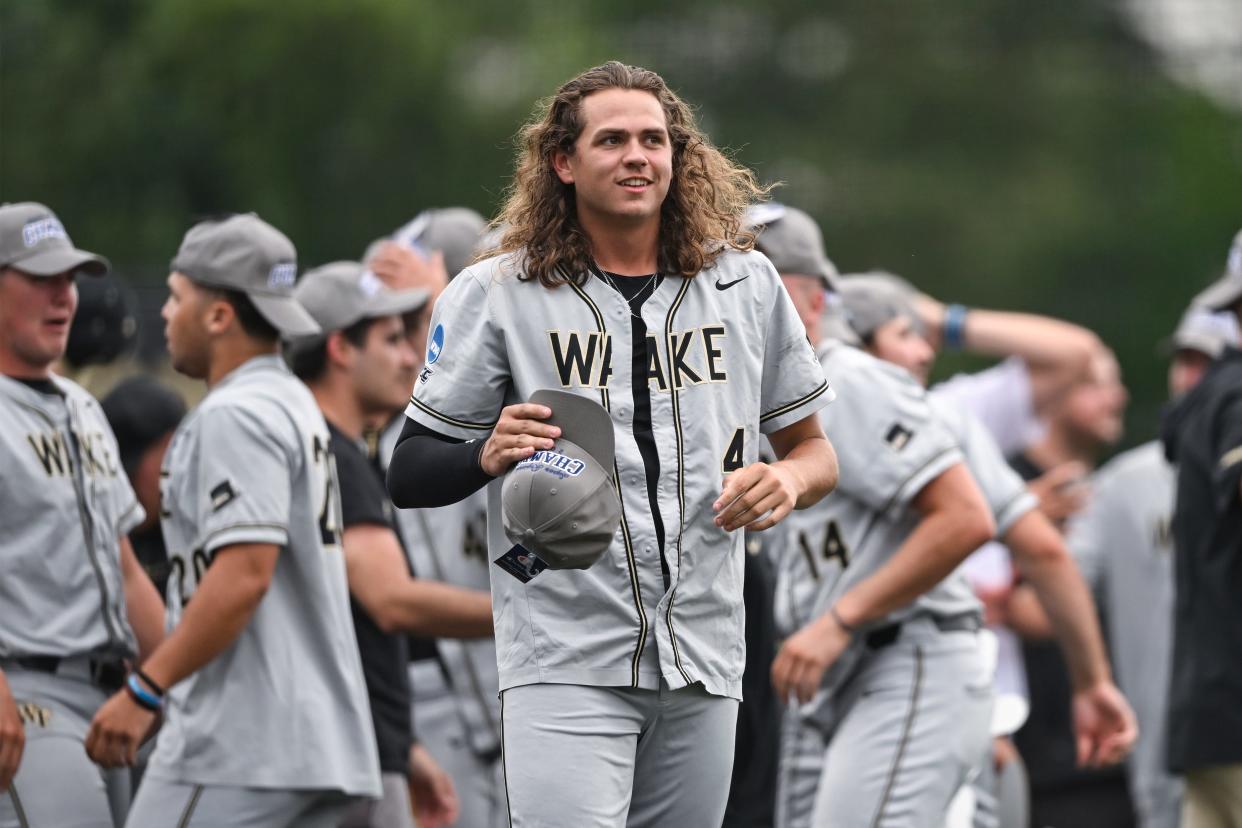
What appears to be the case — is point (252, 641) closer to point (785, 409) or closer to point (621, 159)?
point (785, 409)

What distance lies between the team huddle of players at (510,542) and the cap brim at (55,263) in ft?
0.03

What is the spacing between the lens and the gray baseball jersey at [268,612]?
219 inches

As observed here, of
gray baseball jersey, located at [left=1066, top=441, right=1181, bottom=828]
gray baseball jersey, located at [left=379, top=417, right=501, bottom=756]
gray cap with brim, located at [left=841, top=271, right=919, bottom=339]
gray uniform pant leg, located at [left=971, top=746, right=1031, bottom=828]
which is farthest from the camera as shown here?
gray baseball jersey, located at [left=1066, top=441, right=1181, bottom=828]

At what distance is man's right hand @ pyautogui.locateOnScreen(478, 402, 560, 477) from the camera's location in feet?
14.3

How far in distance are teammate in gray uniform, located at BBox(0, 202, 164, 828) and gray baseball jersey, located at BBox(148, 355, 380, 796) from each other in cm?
22

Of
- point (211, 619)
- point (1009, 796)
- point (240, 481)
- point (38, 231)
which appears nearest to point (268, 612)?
point (211, 619)

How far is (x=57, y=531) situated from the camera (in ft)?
18.7

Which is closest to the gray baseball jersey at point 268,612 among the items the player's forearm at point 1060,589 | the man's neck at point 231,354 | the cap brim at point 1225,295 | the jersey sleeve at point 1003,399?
the man's neck at point 231,354

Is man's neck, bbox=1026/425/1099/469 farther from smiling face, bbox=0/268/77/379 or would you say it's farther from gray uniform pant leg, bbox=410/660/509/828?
smiling face, bbox=0/268/77/379

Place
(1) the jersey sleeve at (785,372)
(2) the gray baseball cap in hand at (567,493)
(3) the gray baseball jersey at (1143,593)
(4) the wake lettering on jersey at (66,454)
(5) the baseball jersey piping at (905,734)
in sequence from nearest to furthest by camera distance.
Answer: (2) the gray baseball cap in hand at (567,493) < (1) the jersey sleeve at (785,372) < (4) the wake lettering on jersey at (66,454) < (5) the baseball jersey piping at (905,734) < (3) the gray baseball jersey at (1143,593)

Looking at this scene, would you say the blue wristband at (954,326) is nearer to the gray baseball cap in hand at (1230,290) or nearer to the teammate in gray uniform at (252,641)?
the gray baseball cap in hand at (1230,290)

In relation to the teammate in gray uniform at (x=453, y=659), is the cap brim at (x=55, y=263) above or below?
above

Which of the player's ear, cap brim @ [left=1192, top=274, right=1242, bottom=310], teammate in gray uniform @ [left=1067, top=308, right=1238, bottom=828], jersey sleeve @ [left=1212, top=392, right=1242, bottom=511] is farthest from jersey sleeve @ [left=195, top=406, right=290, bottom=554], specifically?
teammate in gray uniform @ [left=1067, top=308, right=1238, bottom=828]

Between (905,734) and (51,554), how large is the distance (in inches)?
95.7
